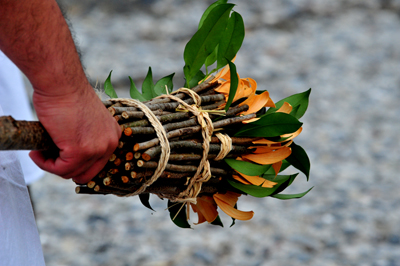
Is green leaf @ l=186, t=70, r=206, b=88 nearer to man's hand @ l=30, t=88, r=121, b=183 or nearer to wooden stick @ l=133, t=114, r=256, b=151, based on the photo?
wooden stick @ l=133, t=114, r=256, b=151

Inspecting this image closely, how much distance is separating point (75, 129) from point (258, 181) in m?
0.49

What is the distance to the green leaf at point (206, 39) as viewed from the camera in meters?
0.98

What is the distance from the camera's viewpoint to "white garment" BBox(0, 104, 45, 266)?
2.63ft

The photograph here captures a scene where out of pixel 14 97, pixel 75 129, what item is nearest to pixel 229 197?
pixel 75 129

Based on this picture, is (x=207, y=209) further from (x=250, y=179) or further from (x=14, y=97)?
(x=14, y=97)

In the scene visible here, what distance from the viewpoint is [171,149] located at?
0.85 meters

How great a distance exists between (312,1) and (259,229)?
10.4 ft

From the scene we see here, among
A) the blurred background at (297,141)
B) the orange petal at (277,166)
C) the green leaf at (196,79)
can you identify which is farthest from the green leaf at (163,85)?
the blurred background at (297,141)

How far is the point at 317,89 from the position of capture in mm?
3703

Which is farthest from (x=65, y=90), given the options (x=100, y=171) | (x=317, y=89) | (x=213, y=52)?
(x=317, y=89)

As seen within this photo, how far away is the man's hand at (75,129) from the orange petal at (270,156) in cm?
38

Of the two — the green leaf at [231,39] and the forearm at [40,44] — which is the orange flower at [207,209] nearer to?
the green leaf at [231,39]

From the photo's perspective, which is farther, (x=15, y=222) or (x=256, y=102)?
(x=256, y=102)

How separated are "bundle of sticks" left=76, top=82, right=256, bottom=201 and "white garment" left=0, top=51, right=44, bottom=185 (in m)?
0.59
